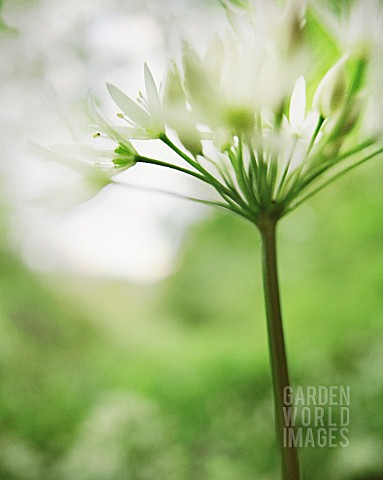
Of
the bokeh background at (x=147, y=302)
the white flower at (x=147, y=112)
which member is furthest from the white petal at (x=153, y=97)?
the bokeh background at (x=147, y=302)

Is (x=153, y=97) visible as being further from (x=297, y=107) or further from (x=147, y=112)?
(x=297, y=107)

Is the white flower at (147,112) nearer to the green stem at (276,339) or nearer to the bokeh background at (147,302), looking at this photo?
the green stem at (276,339)

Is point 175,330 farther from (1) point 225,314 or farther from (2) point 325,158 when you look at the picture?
(2) point 325,158

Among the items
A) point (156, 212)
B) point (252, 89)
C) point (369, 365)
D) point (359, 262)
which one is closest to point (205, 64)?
point (252, 89)

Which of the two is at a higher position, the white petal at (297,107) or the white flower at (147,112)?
the white petal at (297,107)

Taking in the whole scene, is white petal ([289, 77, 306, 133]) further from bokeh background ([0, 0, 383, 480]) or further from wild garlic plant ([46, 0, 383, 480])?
bokeh background ([0, 0, 383, 480])

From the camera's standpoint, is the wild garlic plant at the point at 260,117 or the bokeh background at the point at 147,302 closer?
the wild garlic plant at the point at 260,117

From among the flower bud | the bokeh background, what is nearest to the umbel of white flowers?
the flower bud
